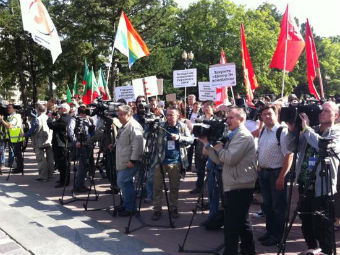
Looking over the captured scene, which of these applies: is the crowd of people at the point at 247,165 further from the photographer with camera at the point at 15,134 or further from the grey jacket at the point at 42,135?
the photographer with camera at the point at 15,134

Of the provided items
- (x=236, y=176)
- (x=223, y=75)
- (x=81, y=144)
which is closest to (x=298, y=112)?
(x=236, y=176)

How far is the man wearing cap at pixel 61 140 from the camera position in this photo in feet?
29.8

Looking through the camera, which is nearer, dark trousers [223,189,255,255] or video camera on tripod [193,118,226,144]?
dark trousers [223,189,255,255]

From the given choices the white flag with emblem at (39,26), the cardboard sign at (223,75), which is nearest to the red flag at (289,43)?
the cardboard sign at (223,75)

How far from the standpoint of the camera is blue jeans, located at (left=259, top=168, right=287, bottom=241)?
16.1 ft

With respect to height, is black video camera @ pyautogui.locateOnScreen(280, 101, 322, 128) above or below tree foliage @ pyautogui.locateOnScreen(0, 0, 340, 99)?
below

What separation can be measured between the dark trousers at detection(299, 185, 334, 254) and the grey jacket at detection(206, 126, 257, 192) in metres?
0.69

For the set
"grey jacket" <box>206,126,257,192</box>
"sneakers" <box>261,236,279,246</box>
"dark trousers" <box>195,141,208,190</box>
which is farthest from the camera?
"dark trousers" <box>195,141,208,190</box>

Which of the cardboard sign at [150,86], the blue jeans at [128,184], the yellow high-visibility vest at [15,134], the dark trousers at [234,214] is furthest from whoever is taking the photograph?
the cardboard sign at [150,86]

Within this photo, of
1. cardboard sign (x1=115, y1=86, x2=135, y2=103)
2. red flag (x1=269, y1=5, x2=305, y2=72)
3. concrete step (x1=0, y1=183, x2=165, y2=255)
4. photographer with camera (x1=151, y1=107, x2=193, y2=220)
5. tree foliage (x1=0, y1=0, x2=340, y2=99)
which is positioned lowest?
concrete step (x1=0, y1=183, x2=165, y2=255)

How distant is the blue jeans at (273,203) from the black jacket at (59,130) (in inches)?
219

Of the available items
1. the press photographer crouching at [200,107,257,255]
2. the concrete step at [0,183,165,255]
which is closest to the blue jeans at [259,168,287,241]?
the press photographer crouching at [200,107,257,255]

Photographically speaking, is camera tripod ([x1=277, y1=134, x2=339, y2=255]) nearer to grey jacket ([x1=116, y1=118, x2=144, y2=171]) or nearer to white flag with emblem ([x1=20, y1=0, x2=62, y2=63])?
grey jacket ([x1=116, y1=118, x2=144, y2=171])

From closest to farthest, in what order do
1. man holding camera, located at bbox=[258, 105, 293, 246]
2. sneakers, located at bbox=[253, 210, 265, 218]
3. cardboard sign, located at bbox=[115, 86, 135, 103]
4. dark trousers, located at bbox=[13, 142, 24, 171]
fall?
man holding camera, located at bbox=[258, 105, 293, 246] < sneakers, located at bbox=[253, 210, 265, 218] < dark trousers, located at bbox=[13, 142, 24, 171] < cardboard sign, located at bbox=[115, 86, 135, 103]
